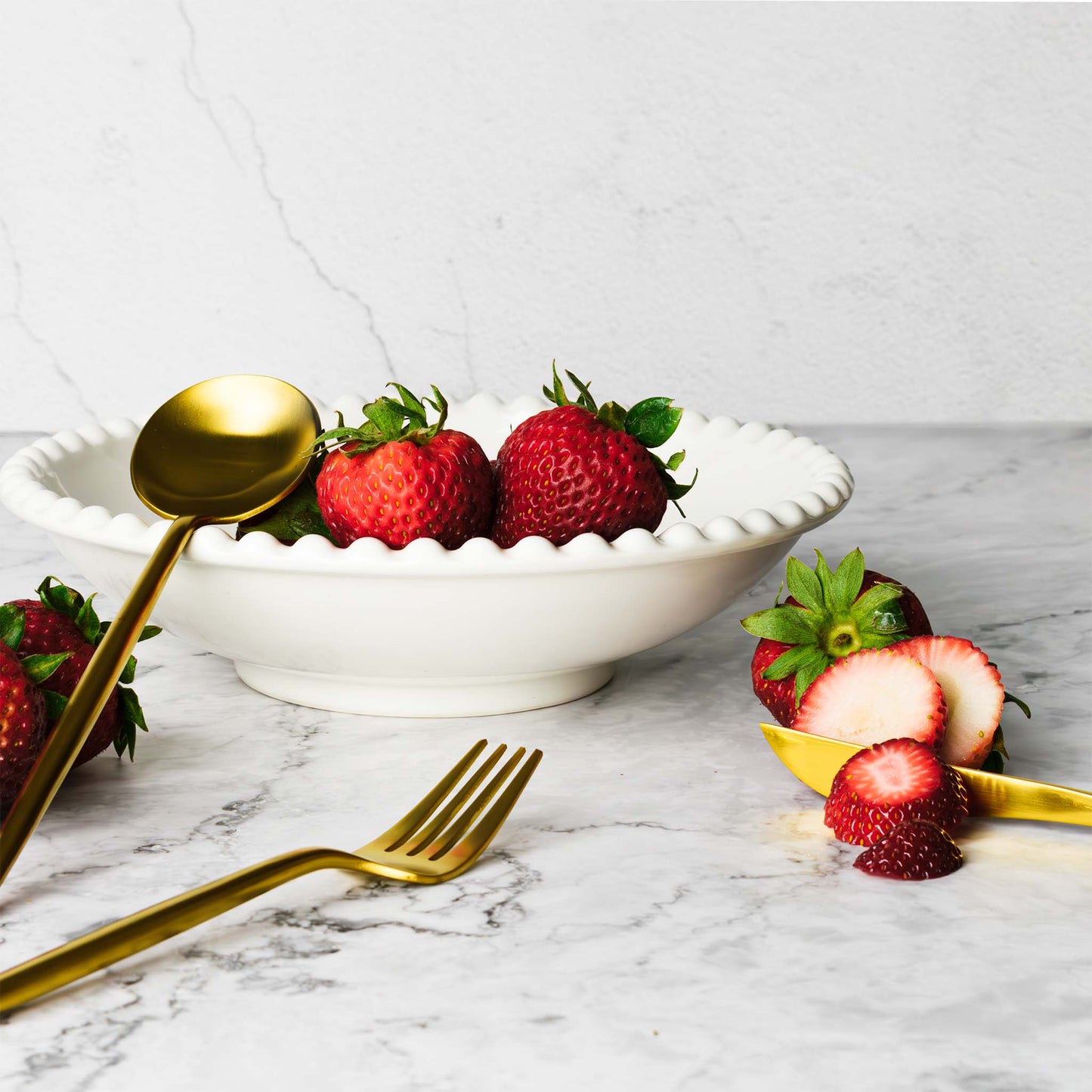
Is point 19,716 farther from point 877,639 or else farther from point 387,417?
point 877,639

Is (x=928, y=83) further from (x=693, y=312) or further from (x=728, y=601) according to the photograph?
(x=728, y=601)

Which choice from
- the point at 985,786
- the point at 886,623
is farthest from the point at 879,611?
the point at 985,786

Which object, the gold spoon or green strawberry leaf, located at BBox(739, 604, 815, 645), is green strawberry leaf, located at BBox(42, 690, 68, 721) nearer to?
the gold spoon

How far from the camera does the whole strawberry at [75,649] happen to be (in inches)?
27.3

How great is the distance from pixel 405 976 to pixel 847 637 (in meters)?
0.33

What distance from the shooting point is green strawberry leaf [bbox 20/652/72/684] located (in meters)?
0.66

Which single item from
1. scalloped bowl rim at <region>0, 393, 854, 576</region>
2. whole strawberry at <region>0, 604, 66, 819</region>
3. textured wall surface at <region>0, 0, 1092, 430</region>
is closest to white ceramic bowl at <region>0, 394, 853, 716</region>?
scalloped bowl rim at <region>0, 393, 854, 576</region>

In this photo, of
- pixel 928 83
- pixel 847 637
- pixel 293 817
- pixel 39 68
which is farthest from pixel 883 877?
pixel 39 68

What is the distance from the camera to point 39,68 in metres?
1.79

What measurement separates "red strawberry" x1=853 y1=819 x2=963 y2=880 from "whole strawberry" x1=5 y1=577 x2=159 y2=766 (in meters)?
0.37

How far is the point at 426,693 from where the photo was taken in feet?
2.70

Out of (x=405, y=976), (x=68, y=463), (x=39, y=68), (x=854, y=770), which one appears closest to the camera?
(x=405, y=976)

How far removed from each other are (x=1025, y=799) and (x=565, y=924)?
0.78ft

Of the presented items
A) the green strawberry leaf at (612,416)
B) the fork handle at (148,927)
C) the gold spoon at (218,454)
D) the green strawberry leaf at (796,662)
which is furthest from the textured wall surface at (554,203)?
the fork handle at (148,927)
